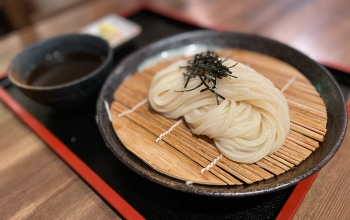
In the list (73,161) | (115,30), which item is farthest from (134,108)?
(115,30)

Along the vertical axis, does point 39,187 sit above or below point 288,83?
below

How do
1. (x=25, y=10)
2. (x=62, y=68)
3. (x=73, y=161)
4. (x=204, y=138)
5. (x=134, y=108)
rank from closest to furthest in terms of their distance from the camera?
(x=204, y=138) < (x=73, y=161) < (x=134, y=108) < (x=62, y=68) < (x=25, y=10)

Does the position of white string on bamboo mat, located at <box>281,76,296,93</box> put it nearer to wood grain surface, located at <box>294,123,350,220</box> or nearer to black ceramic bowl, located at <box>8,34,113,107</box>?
wood grain surface, located at <box>294,123,350,220</box>

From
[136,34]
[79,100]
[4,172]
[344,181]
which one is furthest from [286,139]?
[136,34]

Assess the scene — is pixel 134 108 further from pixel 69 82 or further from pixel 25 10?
pixel 25 10

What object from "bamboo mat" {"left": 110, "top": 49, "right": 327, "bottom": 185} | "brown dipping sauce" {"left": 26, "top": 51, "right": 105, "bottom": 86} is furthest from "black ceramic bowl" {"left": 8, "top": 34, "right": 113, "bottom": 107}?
"bamboo mat" {"left": 110, "top": 49, "right": 327, "bottom": 185}

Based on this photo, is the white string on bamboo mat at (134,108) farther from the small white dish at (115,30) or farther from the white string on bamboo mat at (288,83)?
the small white dish at (115,30)
